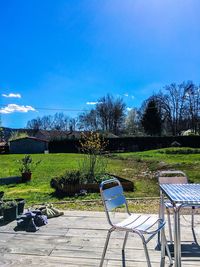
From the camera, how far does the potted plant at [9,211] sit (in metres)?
3.87

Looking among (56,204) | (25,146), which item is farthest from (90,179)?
(25,146)

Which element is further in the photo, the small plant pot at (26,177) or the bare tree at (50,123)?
Result: the bare tree at (50,123)

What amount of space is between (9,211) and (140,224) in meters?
2.05

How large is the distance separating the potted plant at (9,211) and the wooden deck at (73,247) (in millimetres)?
133

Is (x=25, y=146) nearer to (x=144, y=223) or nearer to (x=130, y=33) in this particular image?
(x=130, y=33)

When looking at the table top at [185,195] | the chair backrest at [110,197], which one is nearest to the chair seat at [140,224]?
the chair backrest at [110,197]

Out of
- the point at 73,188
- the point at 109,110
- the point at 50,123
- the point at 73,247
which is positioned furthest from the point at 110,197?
the point at 50,123

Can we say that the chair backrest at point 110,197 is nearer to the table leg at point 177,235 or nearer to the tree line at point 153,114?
the table leg at point 177,235

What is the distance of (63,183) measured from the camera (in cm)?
721

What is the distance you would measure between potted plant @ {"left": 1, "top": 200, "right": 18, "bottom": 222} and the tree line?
34982 mm

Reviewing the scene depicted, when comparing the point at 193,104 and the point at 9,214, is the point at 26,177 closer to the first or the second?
the point at 9,214

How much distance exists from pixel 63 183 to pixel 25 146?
23.9 metres

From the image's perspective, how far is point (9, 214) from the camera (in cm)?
389

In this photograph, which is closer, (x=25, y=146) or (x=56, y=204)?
(x=56, y=204)
